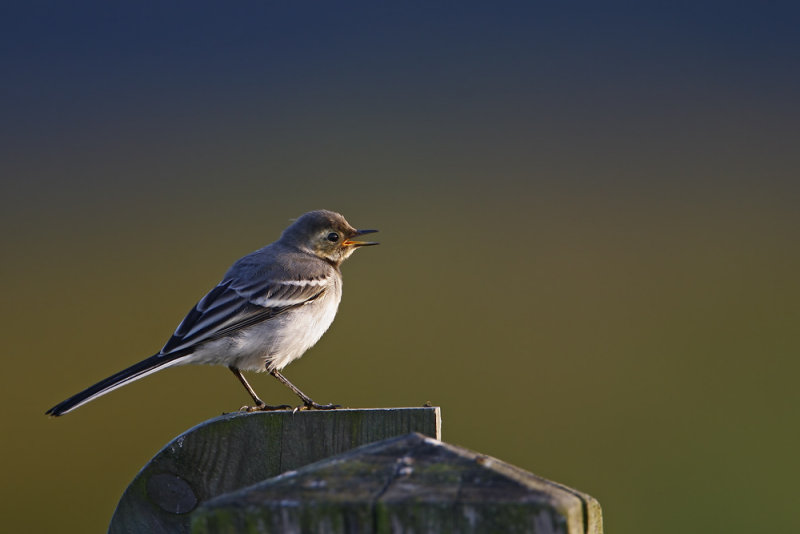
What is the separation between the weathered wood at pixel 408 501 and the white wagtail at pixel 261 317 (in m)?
4.00

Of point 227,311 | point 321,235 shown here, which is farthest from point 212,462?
point 321,235

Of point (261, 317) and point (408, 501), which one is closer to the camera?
point (408, 501)

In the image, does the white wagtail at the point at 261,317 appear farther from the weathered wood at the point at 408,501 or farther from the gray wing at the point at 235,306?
the weathered wood at the point at 408,501

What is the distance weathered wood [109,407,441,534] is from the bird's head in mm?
4957

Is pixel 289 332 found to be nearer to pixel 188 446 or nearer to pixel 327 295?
pixel 327 295

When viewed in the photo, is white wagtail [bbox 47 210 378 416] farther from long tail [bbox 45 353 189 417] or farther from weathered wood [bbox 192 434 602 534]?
weathered wood [bbox 192 434 602 534]

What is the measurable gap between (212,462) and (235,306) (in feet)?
11.7

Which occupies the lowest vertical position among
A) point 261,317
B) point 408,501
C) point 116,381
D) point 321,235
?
point 116,381

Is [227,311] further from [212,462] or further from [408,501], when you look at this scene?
[408,501]

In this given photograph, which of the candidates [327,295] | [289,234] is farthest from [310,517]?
[289,234]

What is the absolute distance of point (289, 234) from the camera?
25.8 ft

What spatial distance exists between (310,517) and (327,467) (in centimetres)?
14

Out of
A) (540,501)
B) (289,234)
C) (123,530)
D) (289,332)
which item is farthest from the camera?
(289,234)

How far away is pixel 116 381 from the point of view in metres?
4.98
